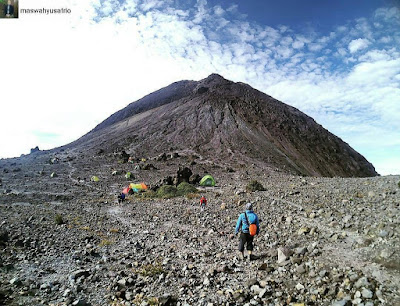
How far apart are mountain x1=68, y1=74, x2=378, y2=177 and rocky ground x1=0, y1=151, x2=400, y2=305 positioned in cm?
3751

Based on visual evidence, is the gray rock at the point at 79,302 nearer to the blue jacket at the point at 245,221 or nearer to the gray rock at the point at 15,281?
the gray rock at the point at 15,281

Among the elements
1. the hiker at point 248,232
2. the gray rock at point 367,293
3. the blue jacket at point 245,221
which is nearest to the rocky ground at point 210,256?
the gray rock at point 367,293

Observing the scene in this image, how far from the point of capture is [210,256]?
966cm

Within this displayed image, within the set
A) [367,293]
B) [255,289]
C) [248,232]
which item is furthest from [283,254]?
[367,293]

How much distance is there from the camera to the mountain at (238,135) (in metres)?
60.8

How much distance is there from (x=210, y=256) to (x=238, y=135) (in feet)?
192

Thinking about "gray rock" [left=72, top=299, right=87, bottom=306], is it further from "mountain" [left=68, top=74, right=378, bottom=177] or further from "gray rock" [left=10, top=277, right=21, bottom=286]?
"mountain" [left=68, top=74, right=378, bottom=177]

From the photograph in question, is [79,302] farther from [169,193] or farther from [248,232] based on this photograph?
[169,193]

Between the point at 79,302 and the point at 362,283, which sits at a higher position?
the point at 362,283

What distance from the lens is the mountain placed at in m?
60.8

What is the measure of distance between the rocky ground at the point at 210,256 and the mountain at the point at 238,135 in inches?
1477

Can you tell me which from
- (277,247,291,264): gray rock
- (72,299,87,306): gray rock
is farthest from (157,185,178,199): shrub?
(72,299,87,306): gray rock

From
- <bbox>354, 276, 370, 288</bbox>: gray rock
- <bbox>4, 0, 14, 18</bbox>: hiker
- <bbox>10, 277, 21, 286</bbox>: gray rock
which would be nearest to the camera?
<bbox>354, 276, 370, 288</bbox>: gray rock

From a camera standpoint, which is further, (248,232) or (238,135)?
(238,135)
